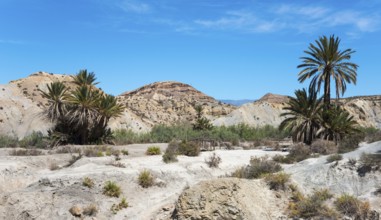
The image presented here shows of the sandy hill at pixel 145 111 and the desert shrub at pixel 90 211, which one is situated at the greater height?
the sandy hill at pixel 145 111

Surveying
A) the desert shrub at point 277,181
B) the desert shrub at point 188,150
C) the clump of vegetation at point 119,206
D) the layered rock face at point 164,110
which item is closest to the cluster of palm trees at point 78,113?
the desert shrub at point 188,150

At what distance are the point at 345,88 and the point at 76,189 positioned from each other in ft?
81.6

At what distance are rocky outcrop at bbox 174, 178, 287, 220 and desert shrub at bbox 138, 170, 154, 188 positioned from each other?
14.2 feet

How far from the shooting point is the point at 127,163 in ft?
66.2

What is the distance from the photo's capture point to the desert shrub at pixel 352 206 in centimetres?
1240

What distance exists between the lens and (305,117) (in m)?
30.9

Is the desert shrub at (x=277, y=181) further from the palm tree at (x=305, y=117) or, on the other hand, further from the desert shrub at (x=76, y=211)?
the palm tree at (x=305, y=117)

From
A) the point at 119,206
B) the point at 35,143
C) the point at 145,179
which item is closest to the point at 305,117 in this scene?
the point at 145,179

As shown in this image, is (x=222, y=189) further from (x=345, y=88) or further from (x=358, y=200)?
(x=345, y=88)

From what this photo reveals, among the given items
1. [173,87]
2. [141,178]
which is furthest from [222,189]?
[173,87]

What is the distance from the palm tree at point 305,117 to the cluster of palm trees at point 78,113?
14.4 metres

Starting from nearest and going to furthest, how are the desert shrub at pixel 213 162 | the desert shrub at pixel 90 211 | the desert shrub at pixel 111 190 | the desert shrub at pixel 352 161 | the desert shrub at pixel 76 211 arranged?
the desert shrub at pixel 76 211 < the desert shrub at pixel 90 211 < the desert shrub at pixel 352 161 < the desert shrub at pixel 111 190 < the desert shrub at pixel 213 162

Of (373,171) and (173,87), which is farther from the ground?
(173,87)

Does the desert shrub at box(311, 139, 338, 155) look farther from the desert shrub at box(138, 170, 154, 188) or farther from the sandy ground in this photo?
the desert shrub at box(138, 170, 154, 188)
